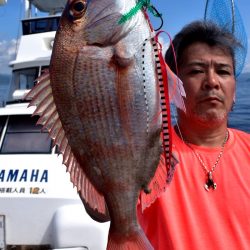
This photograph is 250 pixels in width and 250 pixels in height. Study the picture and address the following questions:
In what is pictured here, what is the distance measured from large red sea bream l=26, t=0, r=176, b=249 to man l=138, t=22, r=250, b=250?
460mm

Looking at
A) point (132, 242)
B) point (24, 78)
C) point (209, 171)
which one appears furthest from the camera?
point (24, 78)

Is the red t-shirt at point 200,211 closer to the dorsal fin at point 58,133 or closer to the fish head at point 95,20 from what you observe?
the dorsal fin at point 58,133

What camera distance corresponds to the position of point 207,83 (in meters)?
2.08

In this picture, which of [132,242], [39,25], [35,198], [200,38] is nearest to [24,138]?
[35,198]

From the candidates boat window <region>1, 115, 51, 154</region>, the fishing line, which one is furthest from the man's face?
boat window <region>1, 115, 51, 154</region>

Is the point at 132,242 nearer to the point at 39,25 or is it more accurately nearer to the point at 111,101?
the point at 111,101

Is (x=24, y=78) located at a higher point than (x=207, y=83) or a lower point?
lower

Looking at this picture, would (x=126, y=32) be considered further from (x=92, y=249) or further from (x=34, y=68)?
(x=34, y=68)

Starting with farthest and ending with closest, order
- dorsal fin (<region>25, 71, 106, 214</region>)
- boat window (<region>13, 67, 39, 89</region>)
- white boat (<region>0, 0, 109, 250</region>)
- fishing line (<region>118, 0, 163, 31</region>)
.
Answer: boat window (<region>13, 67, 39, 89</region>) → white boat (<region>0, 0, 109, 250</region>) → dorsal fin (<region>25, 71, 106, 214</region>) → fishing line (<region>118, 0, 163, 31</region>)

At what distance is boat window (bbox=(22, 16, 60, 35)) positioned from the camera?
10656mm

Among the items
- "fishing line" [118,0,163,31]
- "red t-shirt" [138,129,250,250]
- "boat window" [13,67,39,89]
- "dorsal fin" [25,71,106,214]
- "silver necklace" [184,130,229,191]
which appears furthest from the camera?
"boat window" [13,67,39,89]

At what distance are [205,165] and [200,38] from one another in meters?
0.69

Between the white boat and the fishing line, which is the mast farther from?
the fishing line

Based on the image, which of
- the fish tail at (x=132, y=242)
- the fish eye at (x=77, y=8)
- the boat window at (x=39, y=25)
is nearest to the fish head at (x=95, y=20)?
the fish eye at (x=77, y=8)
